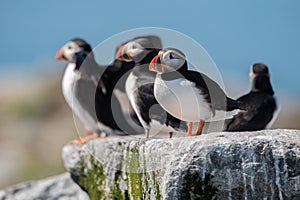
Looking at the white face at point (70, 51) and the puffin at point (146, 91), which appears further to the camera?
the white face at point (70, 51)

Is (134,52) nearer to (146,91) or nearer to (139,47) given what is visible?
(139,47)

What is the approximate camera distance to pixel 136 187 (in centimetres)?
625

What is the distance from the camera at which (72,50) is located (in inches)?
344

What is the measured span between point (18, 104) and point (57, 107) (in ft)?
5.79

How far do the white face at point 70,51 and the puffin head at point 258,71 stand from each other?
2.25m

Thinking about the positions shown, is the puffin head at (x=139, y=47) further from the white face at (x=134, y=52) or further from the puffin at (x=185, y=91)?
the puffin at (x=185, y=91)

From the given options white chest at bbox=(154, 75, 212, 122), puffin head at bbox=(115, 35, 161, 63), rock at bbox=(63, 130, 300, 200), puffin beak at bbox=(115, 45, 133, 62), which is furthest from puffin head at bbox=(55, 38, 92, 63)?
rock at bbox=(63, 130, 300, 200)

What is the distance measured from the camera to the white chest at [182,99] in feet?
19.4

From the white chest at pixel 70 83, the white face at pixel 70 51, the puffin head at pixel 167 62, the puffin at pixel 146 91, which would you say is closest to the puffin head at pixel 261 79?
the puffin at pixel 146 91

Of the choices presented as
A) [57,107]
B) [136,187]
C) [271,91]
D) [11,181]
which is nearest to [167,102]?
[136,187]

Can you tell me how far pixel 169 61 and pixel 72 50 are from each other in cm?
303

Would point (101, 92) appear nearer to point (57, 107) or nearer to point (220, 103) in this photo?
point (220, 103)

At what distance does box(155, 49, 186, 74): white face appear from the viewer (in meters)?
5.93

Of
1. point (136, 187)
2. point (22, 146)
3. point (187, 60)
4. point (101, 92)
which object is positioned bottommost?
point (22, 146)
